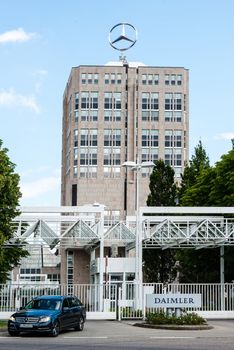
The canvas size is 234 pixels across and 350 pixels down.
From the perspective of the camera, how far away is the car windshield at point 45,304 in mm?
25648

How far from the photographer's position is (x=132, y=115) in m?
119

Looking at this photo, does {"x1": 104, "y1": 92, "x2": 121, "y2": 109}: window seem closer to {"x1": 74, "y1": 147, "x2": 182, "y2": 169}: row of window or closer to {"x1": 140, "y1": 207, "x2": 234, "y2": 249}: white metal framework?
{"x1": 74, "y1": 147, "x2": 182, "y2": 169}: row of window

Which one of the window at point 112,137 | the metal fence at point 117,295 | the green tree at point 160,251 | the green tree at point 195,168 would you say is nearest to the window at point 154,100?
the window at point 112,137

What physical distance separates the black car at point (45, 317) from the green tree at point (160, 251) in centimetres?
3998

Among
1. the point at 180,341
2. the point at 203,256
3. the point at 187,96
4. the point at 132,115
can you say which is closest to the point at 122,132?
the point at 132,115

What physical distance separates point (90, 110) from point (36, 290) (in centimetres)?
8414

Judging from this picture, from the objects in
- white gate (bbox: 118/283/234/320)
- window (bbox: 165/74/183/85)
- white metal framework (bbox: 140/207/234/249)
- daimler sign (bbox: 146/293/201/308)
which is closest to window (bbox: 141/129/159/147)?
window (bbox: 165/74/183/85)

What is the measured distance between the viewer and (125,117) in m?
119

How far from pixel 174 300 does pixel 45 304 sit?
257 inches

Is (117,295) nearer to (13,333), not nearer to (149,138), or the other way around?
(13,333)

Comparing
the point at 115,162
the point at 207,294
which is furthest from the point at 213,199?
the point at 115,162

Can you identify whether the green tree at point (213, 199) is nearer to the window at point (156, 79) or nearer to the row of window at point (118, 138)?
the row of window at point (118, 138)

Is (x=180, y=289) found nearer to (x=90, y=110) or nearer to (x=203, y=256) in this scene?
(x=203, y=256)

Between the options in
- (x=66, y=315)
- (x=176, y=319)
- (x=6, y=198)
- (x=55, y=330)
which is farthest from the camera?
(x=6, y=198)
